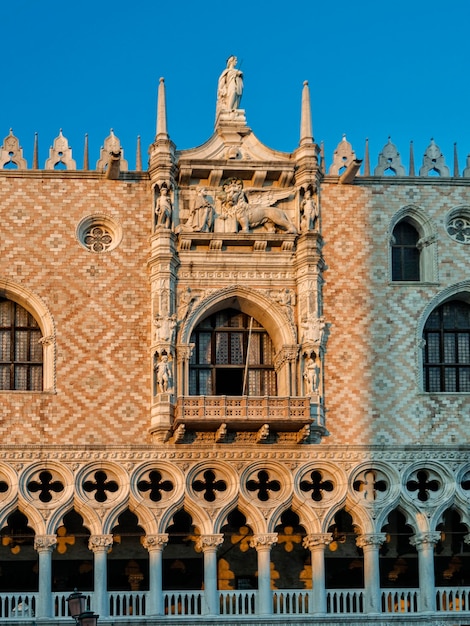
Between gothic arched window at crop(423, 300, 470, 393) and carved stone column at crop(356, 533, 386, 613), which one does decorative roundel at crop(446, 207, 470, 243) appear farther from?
carved stone column at crop(356, 533, 386, 613)

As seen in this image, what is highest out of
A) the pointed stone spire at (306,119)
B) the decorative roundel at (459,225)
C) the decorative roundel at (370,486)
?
the pointed stone spire at (306,119)

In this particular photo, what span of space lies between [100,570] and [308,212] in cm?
944

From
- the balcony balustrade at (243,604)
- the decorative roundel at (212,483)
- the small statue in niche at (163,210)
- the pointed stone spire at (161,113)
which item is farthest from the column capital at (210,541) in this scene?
the pointed stone spire at (161,113)

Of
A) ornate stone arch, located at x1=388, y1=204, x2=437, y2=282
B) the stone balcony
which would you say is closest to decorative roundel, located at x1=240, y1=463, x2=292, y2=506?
the stone balcony

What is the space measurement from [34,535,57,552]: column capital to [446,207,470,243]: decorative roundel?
11.6m

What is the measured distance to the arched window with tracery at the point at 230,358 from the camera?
3594 centimetres

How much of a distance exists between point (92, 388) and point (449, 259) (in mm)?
8863

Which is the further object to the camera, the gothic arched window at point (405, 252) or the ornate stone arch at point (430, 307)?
the gothic arched window at point (405, 252)

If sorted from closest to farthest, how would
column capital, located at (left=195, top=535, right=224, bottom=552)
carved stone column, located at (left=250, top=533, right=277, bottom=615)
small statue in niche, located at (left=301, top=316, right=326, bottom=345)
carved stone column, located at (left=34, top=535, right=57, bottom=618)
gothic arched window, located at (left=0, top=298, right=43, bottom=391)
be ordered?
carved stone column, located at (left=34, top=535, right=57, bottom=618) → carved stone column, located at (left=250, top=533, right=277, bottom=615) → column capital, located at (left=195, top=535, right=224, bottom=552) → small statue in niche, located at (left=301, top=316, right=326, bottom=345) → gothic arched window, located at (left=0, top=298, right=43, bottom=391)

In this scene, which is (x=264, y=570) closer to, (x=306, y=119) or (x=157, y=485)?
(x=157, y=485)

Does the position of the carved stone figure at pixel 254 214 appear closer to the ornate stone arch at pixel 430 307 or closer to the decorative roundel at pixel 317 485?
the ornate stone arch at pixel 430 307

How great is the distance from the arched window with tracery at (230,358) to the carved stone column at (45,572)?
480 centimetres

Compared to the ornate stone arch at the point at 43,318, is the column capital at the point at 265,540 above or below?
below

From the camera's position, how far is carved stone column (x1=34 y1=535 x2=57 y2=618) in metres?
33.3
